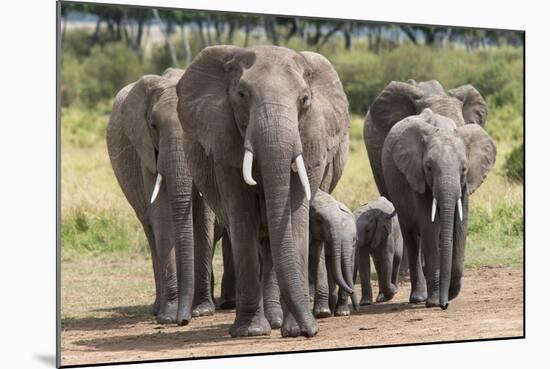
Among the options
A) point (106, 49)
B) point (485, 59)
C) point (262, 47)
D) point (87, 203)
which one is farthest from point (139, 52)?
point (262, 47)

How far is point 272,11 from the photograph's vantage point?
1005cm

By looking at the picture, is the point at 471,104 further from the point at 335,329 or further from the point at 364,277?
the point at 335,329

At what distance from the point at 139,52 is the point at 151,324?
322cm

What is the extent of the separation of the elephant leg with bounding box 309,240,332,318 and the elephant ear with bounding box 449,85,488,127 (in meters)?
2.32

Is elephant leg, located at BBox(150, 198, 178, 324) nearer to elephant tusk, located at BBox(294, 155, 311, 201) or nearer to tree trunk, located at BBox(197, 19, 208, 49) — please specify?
elephant tusk, located at BBox(294, 155, 311, 201)

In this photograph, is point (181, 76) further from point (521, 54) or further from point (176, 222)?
point (521, 54)

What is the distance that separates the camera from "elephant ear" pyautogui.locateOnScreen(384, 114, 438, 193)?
427 inches

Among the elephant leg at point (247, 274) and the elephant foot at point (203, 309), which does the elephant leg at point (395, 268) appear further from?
the elephant leg at point (247, 274)

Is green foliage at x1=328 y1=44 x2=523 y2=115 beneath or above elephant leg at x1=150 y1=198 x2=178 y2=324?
above

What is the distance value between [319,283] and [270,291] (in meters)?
0.71

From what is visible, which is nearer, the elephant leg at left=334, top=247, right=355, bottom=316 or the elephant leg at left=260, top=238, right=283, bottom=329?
the elephant leg at left=260, top=238, right=283, bottom=329

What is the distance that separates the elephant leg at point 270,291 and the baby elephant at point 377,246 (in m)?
1.63

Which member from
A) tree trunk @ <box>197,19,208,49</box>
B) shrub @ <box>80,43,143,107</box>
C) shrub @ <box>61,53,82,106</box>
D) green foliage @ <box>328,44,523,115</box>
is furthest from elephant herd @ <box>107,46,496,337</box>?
tree trunk @ <box>197,19,208,49</box>

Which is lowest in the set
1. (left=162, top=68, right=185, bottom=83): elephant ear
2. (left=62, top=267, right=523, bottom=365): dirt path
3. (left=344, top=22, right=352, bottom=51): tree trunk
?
(left=62, top=267, right=523, bottom=365): dirt path
